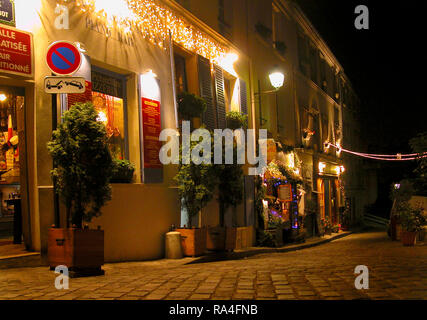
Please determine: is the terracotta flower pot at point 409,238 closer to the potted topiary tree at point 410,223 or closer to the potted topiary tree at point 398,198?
the potted topiary tree at point 410,223

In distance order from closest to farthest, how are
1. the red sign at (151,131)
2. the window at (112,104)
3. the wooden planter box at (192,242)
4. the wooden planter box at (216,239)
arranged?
1. the window at (112,104)
2. the red sign at (151,131)
3. the wooden planter box at (192,242)
4. the wooden planter box at (216,239)

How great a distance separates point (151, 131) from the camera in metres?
10.2

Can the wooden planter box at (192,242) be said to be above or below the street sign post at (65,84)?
below

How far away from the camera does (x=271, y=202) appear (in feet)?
54.0

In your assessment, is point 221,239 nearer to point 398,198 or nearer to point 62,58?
point 62,58

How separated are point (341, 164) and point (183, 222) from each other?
68.2ft

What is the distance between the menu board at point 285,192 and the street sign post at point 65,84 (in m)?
10.7

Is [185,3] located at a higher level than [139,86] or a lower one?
higher

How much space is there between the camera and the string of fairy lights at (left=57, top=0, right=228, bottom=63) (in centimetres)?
921

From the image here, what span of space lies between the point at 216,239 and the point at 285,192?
18.2 feet

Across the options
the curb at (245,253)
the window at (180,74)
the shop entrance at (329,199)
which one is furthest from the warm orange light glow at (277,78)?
the shop entrance at (329,199)

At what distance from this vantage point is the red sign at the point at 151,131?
998 centimetres

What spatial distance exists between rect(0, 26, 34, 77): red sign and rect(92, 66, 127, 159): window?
1872 millimetres

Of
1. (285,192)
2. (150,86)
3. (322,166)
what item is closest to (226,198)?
(150,86)
